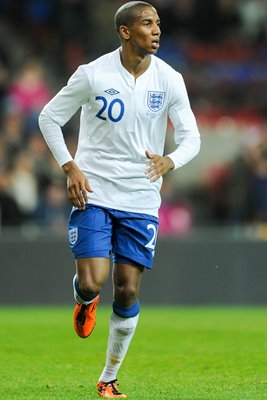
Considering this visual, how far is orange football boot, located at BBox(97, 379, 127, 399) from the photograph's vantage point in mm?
7531

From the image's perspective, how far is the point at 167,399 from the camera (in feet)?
24.2

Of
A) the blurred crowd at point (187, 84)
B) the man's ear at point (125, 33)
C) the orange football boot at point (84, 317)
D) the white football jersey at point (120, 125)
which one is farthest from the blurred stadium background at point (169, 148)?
the man's ear at point (125, 33)

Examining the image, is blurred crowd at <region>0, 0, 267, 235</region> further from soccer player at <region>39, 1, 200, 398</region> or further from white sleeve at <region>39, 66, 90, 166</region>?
soccer player at <region>39, 1, 200, 398</region>

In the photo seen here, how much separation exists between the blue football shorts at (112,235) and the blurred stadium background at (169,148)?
7.86m

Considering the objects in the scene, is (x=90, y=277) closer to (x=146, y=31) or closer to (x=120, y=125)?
(x=120, y=125)

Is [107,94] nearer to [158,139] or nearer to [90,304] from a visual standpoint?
[158,139]

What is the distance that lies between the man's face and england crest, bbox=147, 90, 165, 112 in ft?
0.92

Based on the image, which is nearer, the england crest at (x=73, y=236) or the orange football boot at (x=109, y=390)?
the orange football boot at (x=109, y=390)

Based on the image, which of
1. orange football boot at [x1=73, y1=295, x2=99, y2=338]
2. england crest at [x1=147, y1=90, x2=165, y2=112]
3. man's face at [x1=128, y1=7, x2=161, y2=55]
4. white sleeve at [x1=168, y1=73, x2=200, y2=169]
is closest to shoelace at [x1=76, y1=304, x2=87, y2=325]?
orange football boot at [x1=73, y1=295, x2=99, y2=338]

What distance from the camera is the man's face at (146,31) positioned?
7652 mm

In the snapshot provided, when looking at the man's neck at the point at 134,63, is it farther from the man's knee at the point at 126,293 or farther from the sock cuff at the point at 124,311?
the sock cuff at the point at 124,311

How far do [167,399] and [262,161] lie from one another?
29.8 ft

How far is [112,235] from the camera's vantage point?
7781mm

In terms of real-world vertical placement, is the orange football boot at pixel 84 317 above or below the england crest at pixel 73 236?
below
